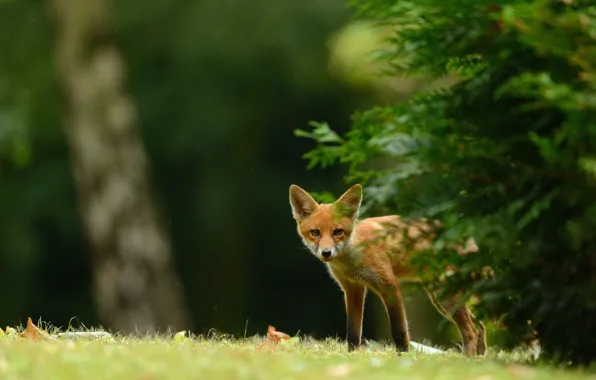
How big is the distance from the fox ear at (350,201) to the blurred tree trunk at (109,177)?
757 cm

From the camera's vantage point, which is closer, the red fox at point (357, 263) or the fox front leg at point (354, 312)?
the red fox at point (357, 263)

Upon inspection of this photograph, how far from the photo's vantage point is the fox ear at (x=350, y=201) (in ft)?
27.5

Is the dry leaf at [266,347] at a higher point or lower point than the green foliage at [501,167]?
lower

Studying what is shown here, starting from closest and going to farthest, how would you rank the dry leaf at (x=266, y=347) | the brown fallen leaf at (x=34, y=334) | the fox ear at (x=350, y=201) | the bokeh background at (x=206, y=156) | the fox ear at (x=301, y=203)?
the dry leaf at (x=266, y=347) < the brown fallen leaf at (x=34, y=334) < the fox ear at (x=350, y=201) < the fox ear at (x=301, y=203) < the bokeh background at (x=206, y=156)

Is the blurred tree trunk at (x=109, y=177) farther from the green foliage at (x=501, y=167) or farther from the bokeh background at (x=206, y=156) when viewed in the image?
the green foliage at (x=501, y=167)

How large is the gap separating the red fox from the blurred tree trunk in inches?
274

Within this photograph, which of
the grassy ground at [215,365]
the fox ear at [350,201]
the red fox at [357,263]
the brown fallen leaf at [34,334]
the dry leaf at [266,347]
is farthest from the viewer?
the red fox at [357,263]

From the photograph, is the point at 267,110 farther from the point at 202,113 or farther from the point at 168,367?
the point at 168,367

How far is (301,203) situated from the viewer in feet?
29.8

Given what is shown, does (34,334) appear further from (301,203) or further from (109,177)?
(109,177)

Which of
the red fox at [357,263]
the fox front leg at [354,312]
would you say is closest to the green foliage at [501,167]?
the red fox at [357,263]

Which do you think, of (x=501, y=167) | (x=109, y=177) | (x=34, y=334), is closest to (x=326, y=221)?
(x=34, y=334)

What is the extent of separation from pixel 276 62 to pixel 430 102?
48.7 ft

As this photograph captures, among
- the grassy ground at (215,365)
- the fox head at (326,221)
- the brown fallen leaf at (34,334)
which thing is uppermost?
the fox head at (326,221)
